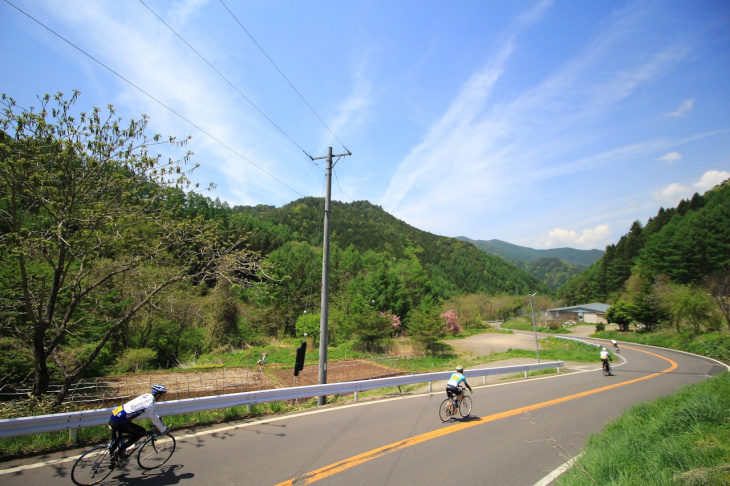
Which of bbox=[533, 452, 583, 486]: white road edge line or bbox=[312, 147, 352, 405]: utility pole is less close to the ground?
bbox=[312, 147, 352, 405]: utility pole

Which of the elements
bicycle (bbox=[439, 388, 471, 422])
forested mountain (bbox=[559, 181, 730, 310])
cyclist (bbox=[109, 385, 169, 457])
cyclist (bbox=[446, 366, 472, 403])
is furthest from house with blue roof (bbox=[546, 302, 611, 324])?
cyclist (bbox=[109, 385, 169, 457])

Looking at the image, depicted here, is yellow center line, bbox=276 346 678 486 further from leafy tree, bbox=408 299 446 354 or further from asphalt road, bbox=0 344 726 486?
leafy tree, bbox=408 299 446 354

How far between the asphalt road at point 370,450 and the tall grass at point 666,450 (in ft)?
2.96

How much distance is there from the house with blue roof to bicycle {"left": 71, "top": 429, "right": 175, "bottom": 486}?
288 feet

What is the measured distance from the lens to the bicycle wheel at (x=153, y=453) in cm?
525

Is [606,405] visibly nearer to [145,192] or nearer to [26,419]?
[26,419]

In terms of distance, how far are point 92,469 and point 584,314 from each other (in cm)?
10158

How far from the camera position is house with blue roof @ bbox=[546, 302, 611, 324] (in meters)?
80.5

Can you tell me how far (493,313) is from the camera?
338 feet

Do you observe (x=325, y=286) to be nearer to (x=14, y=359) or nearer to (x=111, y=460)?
(x=111, y=460)

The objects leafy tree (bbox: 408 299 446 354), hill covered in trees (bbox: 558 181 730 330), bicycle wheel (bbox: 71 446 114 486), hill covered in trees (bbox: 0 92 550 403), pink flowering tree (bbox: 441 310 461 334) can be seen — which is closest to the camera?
bicycle wheel (bbox: 71 446 114 486)

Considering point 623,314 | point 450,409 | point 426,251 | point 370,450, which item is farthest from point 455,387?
point 426,251

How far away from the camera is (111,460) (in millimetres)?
4941

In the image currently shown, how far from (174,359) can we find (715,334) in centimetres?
6094
